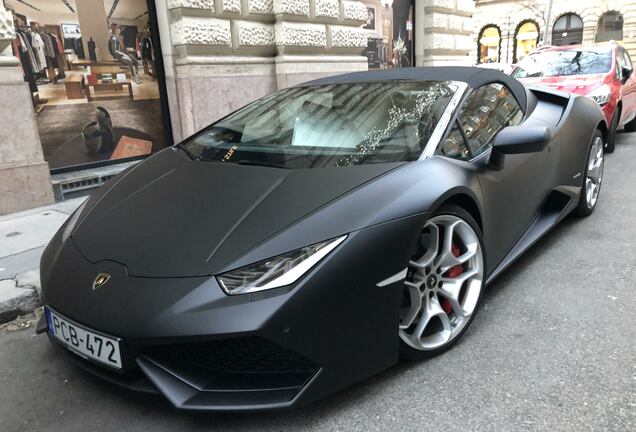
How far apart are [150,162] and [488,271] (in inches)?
75.3

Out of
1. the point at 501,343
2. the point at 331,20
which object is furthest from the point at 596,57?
the point at 501,343

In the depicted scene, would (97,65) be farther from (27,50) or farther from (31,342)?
(31,342)

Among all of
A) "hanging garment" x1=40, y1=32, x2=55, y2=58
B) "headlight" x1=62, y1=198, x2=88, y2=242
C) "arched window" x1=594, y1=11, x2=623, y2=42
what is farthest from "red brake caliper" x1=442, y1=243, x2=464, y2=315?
"arched window" x1=594, y1=11, x2=623, y2=42

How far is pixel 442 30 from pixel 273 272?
1110cm

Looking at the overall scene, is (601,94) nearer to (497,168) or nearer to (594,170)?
(594,170)

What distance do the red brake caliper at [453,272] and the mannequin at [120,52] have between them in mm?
5461

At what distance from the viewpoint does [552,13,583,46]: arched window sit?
34750 millimetres

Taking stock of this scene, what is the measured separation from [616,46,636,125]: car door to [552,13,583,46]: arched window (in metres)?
30.6

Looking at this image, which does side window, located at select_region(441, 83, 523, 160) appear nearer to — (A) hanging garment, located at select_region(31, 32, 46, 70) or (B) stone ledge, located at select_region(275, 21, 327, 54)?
(B) stone ledge, located at select_region(275, 21, 327, 54)

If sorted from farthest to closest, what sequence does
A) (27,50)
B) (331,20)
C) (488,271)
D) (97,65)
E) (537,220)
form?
(331,20) < (97,65) < (27,50) < (537,220) < (488,271)

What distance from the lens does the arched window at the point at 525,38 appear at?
119ft

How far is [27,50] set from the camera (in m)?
5.45

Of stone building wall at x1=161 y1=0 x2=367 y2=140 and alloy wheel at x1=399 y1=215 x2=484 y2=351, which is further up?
stone building wall at x1=161 y1=0 x2=367 y2=140

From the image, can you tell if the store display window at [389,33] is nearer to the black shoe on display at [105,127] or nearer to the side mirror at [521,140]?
the black shoe on display at [105,127]
